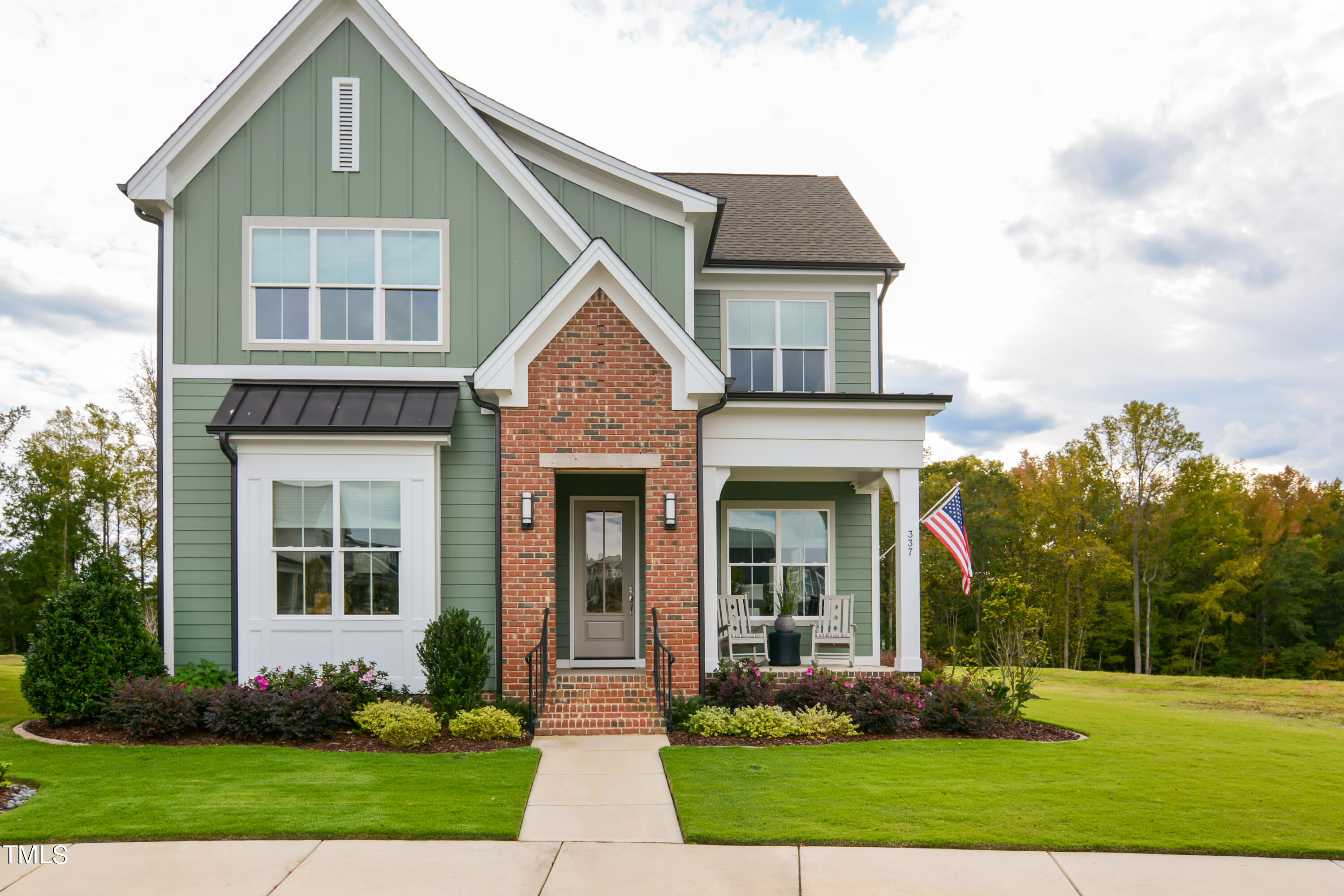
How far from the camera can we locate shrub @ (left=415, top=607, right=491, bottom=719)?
9766 mm

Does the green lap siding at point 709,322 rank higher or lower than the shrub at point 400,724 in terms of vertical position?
higher

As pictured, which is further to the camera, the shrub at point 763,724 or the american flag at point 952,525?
the american flag at point 952,525

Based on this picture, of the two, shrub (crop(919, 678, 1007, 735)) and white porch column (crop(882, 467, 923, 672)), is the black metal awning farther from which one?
shrub (crop(919, 678, 1007, 735))

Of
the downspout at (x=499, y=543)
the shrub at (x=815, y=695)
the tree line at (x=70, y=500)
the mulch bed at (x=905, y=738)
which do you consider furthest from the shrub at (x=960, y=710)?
the tree line at (x=70, y=500)

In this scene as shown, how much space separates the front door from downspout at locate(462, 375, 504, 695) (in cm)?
222

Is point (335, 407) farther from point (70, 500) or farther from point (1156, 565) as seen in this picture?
point (1156, 565)

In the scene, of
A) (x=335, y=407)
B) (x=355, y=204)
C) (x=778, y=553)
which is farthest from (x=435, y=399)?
(x=778, y=553)

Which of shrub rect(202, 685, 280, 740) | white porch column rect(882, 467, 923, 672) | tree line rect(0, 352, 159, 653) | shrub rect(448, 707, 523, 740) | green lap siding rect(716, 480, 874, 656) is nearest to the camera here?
shrub rect(448, 707, 523, 740)

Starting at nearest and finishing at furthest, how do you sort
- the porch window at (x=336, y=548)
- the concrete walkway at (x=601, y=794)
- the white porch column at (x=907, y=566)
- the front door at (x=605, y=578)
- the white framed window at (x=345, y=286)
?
the concrete walkway at (x=601, y=794) < the porch window at (x=336, y=548) < the white porch column at (x=907, y=566) < the white framed window at (x=345, y=286) < the front door at (x=605, y=578)

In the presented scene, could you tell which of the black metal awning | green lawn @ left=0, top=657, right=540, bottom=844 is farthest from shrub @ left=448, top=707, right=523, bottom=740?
the black metal awning

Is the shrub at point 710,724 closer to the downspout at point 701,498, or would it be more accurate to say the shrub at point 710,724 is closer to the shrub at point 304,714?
the downspout at point 701,498

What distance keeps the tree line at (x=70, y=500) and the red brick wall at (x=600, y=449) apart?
701 inches

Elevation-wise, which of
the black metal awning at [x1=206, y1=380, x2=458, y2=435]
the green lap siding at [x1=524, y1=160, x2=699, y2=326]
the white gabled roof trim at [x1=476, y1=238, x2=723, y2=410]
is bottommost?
the black metal awning at [x1=206, y1=380, x2=458, y2=435]

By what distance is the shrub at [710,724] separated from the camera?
984cm
